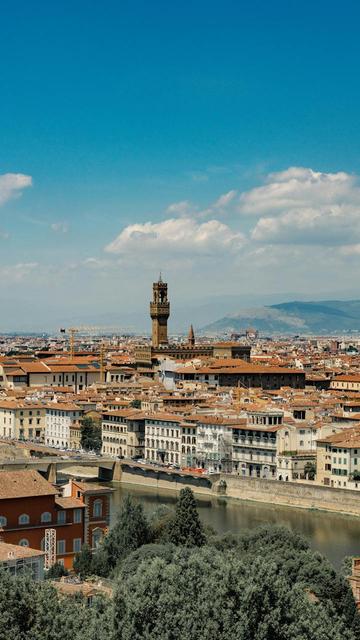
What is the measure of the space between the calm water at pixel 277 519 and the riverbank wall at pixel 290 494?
0.33m

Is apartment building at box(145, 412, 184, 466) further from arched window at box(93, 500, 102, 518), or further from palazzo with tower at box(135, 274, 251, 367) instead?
palazzo with tower at box(135, 274, 251, 367)

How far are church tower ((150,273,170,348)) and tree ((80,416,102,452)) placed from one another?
32445 millimetres

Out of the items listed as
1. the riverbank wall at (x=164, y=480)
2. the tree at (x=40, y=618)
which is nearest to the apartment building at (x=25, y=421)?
the riverbank wall at (x=164, y=480)

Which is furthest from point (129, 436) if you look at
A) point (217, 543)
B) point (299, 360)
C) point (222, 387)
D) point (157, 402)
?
point (299, 360)

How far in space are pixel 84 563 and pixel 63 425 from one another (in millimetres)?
30079

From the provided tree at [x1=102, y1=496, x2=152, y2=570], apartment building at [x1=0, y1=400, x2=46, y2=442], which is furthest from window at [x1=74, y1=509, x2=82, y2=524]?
apartment building at [x1=0, y1=400, x2=46, y2=442]

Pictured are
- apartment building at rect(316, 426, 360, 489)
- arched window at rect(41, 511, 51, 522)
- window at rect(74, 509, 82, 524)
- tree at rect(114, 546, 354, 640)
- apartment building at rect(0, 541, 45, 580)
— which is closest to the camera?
tree at rect(114, 546, 354, 640)

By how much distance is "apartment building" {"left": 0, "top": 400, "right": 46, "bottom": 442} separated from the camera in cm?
5312

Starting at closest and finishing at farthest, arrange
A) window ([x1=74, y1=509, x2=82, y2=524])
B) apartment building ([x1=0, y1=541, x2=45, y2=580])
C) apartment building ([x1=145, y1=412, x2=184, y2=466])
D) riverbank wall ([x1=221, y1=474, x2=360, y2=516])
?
1. apartment building ([x1=0, y1=541, x2=45, y2=580])
2. window ([x1=74, y1=509, x2=82, y2=524])
3. riverbank wall ([x1=221, y1=474, x2=360, y2=516])
4. apartment building ([x1=145, y1=412, x2=184, y2=466])

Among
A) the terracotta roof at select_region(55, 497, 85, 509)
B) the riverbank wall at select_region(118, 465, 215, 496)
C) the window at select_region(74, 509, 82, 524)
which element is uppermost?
the terracotta roof at select_region(55, 497, 85, 509)

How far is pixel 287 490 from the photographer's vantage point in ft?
121

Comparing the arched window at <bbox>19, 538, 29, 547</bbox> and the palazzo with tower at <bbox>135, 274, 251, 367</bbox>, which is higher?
the palazzo with tower at <bbox>135, 274, 251, 367</bbox>

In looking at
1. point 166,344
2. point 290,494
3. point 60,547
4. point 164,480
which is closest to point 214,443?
point 164,480

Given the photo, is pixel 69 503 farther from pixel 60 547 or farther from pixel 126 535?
pixel 126 535
